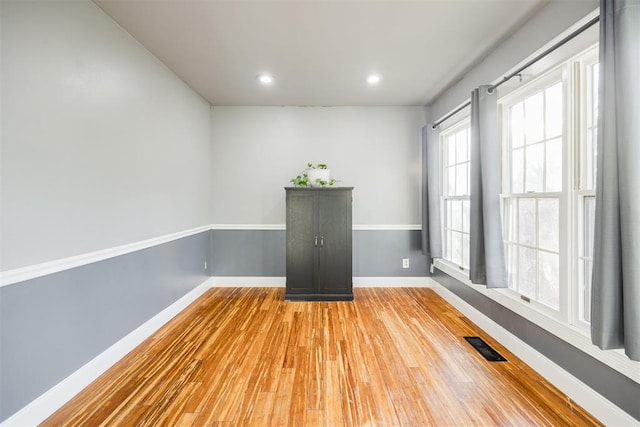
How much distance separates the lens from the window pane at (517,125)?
2.27 metres

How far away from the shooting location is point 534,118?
213cm

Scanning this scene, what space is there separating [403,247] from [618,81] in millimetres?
2993

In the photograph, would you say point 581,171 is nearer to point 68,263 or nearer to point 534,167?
point 534,167

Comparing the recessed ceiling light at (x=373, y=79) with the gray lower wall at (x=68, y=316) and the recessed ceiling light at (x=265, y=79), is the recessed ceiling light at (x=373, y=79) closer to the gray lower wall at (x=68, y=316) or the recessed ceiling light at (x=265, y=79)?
the recessed ceiling light at (x=265, y=79)

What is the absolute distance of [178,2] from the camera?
1.92 metres

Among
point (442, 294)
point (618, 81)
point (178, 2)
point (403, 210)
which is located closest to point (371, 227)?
point (403, 210)

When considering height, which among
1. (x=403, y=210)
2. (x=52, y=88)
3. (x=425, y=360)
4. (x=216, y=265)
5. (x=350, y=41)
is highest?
(x=350, y=41)

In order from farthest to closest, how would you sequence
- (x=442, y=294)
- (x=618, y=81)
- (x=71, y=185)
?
(x=442, y=294), (x=71, y=185), (x=618, y=81)

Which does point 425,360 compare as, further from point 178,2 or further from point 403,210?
point 178,2

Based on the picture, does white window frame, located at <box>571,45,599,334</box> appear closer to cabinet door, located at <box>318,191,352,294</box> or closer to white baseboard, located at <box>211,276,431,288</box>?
cabinet door, located at <box>318,191,352,294</box>

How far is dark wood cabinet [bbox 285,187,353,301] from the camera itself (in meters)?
3.56

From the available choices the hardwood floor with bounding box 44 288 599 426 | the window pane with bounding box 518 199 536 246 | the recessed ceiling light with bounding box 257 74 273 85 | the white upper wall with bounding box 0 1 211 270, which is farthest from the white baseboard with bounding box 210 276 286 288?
the window pane with bounding box 518 199 536 246

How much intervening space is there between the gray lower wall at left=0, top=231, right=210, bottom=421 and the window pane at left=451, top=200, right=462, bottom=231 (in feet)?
10.8

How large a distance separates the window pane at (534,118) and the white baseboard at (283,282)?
244 centimetres
